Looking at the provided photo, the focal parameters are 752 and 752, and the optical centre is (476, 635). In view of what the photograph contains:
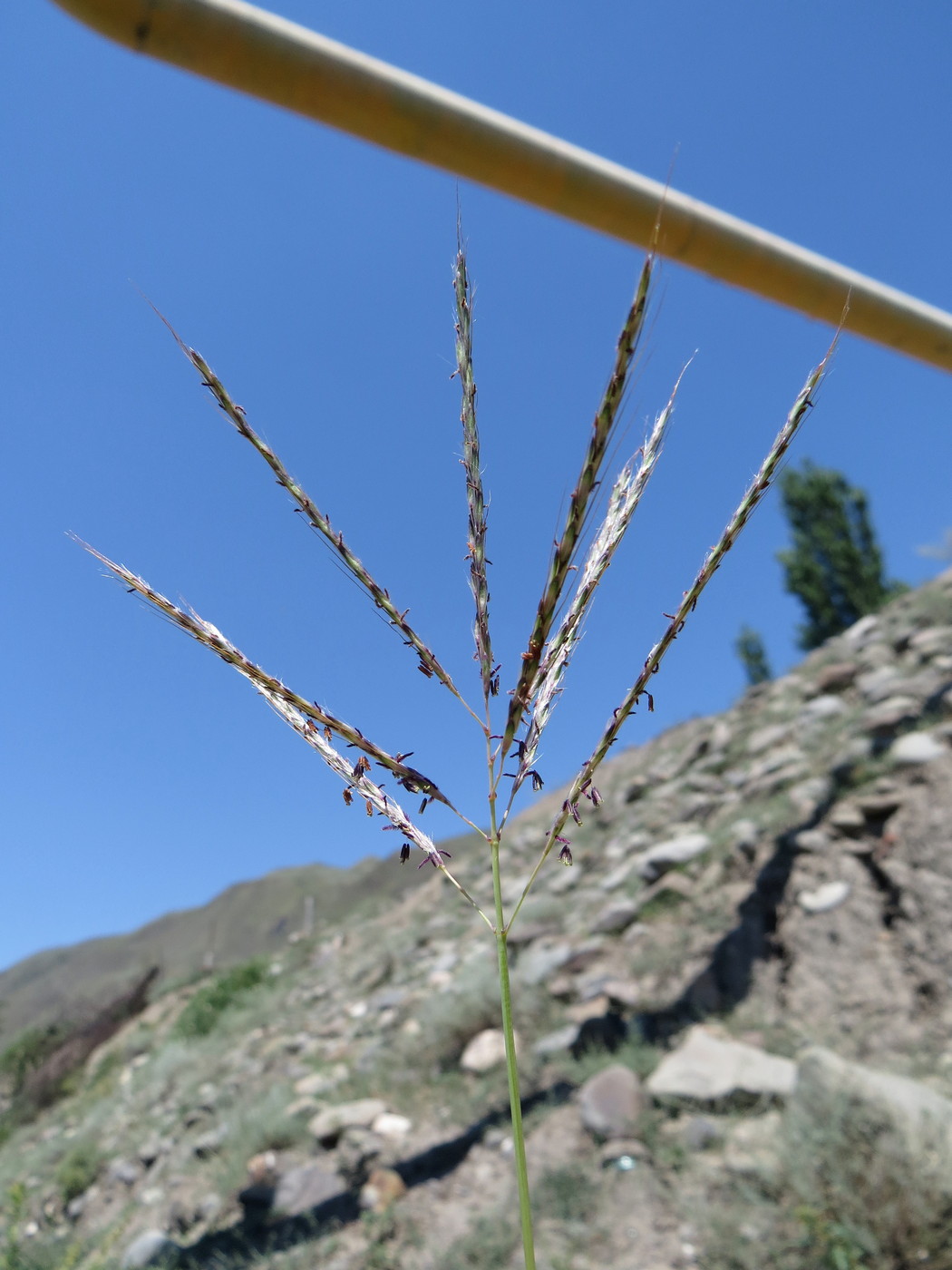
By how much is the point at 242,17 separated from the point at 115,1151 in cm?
974

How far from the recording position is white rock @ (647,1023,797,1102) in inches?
165

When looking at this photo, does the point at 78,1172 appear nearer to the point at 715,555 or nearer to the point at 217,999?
the point at 217,999

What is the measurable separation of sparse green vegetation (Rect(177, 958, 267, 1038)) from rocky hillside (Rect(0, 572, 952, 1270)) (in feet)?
8.64

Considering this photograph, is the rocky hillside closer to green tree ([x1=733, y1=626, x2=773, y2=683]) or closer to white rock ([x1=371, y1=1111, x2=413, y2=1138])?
Answer: white rock ([x1=371, y1=1111, x2=413, y2=1138])

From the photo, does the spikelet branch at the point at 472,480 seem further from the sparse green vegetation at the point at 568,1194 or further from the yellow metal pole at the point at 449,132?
the sparse green vegetation at the point at 568,1194

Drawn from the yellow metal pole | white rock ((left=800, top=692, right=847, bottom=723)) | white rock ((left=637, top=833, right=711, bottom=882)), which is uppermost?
the yellow metal pole

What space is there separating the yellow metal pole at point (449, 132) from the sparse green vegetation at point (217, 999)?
39.2 ft

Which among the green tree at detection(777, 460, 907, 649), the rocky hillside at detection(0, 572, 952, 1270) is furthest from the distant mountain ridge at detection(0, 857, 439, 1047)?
the rocky hillside at detection(0, 572, 952, 1270)

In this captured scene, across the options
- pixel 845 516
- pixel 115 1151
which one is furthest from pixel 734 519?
pixel 845 516

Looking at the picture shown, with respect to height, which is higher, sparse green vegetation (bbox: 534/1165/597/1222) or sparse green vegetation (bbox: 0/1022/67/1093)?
sparse green vegetation (bbox: 0/1022/67/1093)

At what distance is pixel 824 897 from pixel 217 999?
11.0 meters

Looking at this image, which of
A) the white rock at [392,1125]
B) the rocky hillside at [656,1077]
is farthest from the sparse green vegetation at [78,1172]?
the white rock at [392,1125]

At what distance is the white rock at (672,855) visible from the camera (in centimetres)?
714

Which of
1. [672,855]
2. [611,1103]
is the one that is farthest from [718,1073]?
[672,855]
